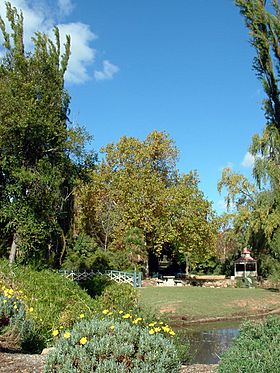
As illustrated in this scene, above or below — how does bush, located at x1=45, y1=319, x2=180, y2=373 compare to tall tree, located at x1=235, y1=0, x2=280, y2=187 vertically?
below

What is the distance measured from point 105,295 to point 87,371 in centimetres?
696

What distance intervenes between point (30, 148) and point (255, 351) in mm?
11383

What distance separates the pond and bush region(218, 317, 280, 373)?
4062 mm

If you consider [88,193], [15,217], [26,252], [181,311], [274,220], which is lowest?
[181,311]

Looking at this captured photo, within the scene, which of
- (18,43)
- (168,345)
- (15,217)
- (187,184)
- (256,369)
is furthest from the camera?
(187,184)

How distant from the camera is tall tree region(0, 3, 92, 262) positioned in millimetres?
13102

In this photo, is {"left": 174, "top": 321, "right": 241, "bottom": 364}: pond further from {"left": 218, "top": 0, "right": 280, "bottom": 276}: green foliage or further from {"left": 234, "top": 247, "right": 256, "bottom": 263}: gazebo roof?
{"left": 234, "top": 247, "right": 256, "bottom": 263}: gazebo roof

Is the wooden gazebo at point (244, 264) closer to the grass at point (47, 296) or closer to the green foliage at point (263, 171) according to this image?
the green foliage at point (263, 171)

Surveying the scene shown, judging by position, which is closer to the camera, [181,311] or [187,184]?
[181,311]

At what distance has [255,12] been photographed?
1371 cm

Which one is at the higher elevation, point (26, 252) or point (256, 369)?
point (26, 252)

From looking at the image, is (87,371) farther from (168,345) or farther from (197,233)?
(197,233)

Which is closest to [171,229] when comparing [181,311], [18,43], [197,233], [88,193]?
[197,233]

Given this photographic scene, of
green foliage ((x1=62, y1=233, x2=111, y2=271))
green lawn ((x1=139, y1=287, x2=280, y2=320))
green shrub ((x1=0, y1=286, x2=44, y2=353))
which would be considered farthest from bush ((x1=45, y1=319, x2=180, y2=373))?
green foliage ((x1=62, y1=233, x2=111, y2=271))
